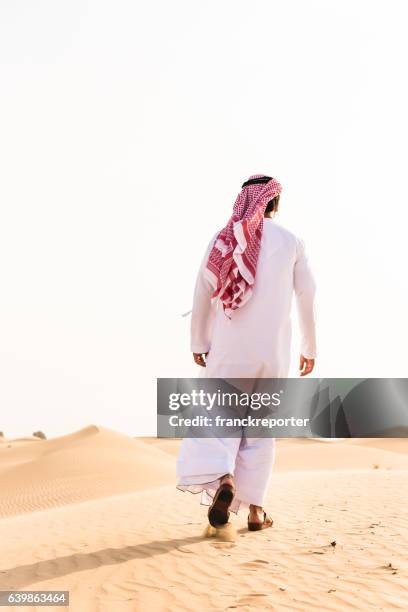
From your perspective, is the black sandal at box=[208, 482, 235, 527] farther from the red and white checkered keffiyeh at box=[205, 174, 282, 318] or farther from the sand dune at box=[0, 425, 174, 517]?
the sand dune at box=[0, 425, 174, 517]

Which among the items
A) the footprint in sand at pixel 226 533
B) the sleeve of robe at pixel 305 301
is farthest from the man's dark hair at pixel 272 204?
the footprint in sand at pixel 226 533

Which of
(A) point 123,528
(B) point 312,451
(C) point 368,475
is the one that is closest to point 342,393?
(B) point 312,451

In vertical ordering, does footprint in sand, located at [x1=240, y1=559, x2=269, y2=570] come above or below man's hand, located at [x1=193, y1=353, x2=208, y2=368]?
below

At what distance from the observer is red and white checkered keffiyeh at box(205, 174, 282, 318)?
6582 millimetres

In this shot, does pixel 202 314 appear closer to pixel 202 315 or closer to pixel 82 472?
pixel 202 315

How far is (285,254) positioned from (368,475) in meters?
6.50

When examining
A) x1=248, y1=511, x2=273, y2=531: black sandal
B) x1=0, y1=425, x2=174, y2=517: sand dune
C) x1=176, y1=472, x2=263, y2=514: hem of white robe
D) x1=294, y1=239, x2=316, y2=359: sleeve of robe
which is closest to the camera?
x1=176, y1=472, x2=263, y2=514: hem of white robe

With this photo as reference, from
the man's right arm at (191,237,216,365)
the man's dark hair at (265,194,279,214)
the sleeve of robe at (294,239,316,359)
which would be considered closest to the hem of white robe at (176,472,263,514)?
the man's right arm at (191,237,216,365)

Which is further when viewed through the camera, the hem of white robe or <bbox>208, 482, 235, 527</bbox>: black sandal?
the hem of white robe

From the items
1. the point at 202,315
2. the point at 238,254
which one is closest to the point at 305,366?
the point at 202,315

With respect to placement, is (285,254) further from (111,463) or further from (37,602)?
(111,463)

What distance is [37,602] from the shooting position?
501cm

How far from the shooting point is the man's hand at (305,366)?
695 centimetres

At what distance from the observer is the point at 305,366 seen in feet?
22.9
